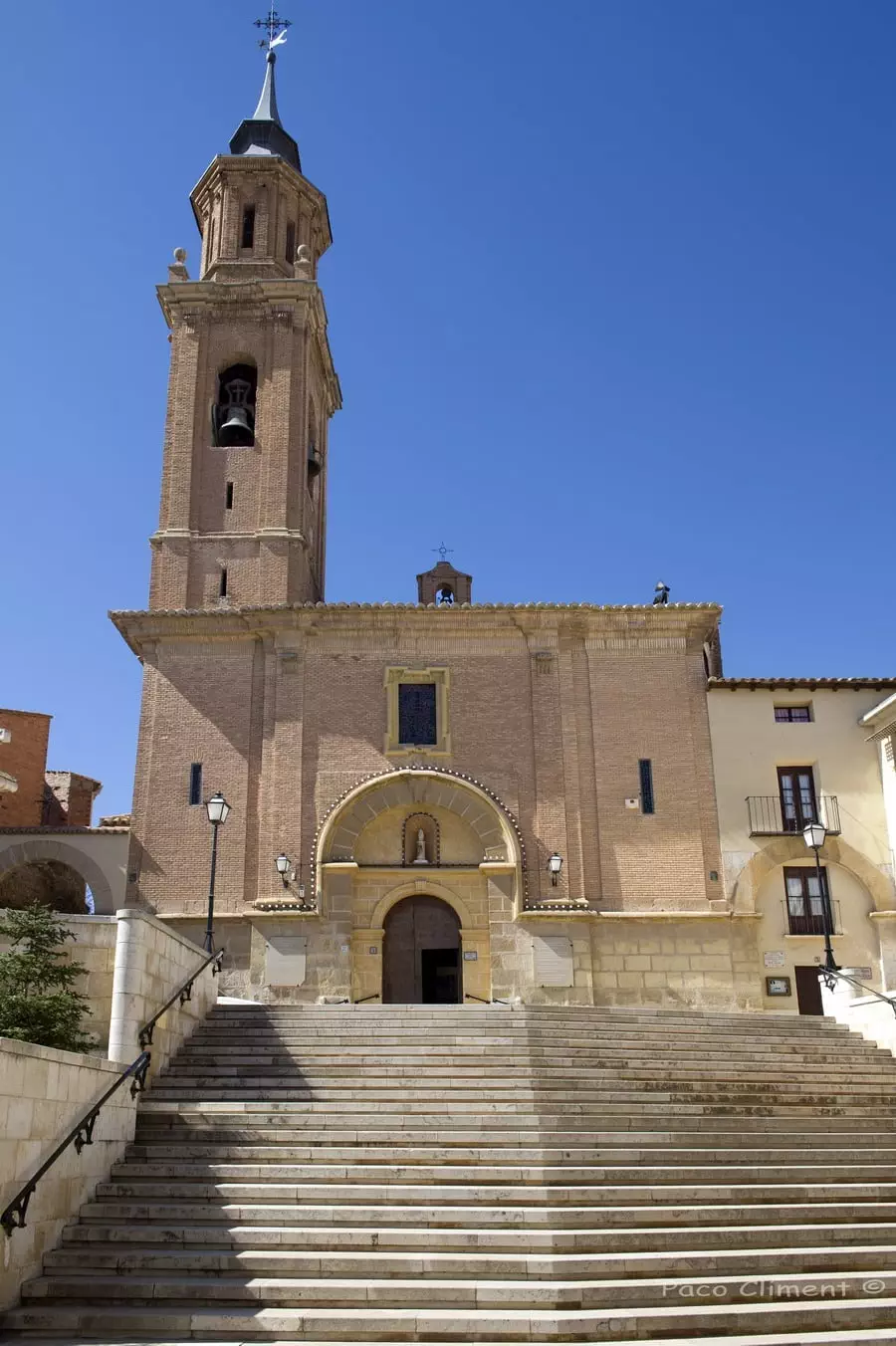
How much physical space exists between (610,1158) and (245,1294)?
13.4 feet

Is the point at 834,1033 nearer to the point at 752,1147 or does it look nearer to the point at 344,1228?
the point at 752,1147

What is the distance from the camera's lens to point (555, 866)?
23.4 metres

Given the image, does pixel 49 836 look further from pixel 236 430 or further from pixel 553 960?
pixel 553 960

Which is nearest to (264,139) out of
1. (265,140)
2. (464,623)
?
(265,140)

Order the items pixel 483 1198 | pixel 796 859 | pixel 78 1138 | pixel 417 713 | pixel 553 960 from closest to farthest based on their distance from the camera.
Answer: pixel 78 1138 < pixel 483 1198 < pixel 553 960 < pixel 796 859 < pixel 417 713

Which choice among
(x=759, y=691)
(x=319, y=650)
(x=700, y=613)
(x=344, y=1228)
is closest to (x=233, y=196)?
(x=319, y=650)

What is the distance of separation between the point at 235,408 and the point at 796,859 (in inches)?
632

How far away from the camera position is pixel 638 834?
24.2 m

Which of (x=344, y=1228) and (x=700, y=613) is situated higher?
(x=700, y=613)

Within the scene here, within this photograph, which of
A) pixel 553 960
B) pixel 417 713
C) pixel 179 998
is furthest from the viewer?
pixel 417 713

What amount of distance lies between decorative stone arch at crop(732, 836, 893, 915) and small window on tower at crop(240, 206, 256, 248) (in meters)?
19.1

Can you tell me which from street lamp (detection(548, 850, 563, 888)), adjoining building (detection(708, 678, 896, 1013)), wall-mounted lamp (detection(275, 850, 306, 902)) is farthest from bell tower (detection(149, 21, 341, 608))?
adjoining building (detection(708, 678, 896, 1013))

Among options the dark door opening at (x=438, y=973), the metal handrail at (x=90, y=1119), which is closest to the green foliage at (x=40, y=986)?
the metal handrail at (x=90, y=1119)

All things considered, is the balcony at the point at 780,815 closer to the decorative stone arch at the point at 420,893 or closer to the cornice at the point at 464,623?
the cornice at the point at 464,623
